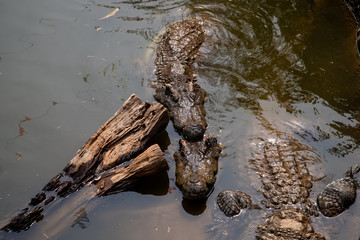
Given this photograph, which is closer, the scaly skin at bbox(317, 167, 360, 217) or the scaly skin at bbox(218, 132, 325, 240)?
the scaly skin at bbox(218, 132, 325, 240)

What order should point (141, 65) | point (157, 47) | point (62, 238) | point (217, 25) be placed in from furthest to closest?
point (217, 25) → point (157, 47) → point (141, 65) → point (62, 238)

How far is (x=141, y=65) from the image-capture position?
6559 millimetres

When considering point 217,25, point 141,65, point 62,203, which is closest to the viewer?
point 62,203

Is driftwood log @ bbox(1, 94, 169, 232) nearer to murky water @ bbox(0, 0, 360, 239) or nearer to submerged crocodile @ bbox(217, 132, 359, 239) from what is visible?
murky water @ bbox(0, 0, 360, 239)

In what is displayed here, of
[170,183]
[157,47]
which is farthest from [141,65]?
[170,183]

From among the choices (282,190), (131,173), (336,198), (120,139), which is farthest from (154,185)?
(336,198)

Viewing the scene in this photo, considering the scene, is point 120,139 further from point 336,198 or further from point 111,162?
point 336,198

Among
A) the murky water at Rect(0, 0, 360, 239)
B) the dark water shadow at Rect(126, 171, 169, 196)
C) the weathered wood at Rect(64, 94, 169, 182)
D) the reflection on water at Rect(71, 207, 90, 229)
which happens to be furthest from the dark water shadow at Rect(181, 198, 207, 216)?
the reflection on water at Rect(71, 207, 90, 229)

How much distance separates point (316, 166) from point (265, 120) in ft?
3.87

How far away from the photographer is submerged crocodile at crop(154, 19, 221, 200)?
14.0ft

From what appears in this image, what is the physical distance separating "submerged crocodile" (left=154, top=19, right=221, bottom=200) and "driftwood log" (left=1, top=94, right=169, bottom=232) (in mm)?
449

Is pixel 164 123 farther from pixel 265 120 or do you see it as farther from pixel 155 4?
pixel 155 4

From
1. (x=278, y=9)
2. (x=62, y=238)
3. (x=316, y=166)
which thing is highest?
(x=278, y=9)

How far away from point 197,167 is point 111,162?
122 centimetres
